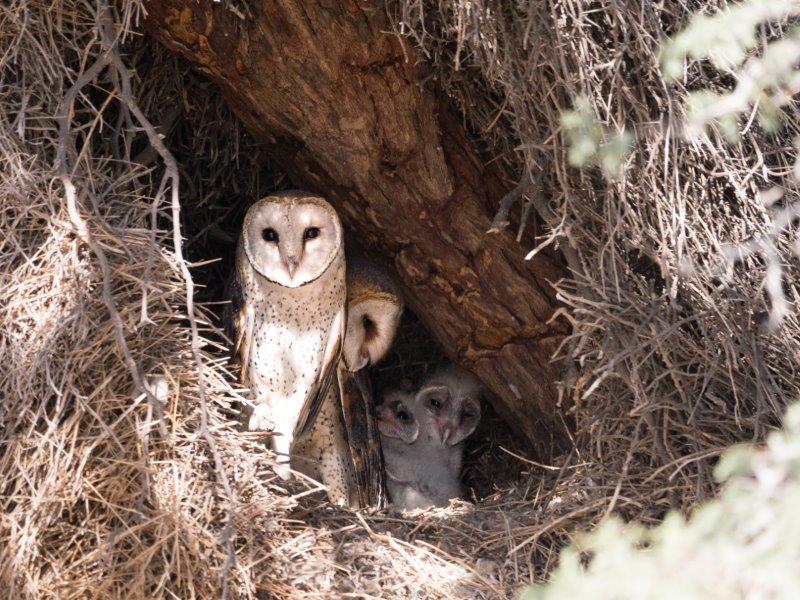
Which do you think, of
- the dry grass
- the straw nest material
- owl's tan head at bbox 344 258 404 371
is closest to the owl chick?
owl's tan head at bbox 344 258 404 371

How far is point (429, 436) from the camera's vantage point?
13.5 feet

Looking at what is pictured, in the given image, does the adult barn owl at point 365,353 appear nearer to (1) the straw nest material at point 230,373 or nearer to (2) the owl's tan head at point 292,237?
(2) the owl's tan head at point 292,237

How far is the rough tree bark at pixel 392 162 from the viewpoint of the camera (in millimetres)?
3049

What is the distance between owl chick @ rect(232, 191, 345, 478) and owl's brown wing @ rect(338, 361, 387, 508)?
0.24 metres

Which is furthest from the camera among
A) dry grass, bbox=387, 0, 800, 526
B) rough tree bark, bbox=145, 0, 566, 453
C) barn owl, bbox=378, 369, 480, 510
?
barn owl, bbox=378, 369, 480, 510

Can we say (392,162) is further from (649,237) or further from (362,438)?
(362,438)

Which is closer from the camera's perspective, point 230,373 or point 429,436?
point 230,373

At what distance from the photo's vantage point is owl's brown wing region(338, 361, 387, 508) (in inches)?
146

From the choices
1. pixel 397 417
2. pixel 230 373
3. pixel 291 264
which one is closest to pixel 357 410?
pixel 397 417

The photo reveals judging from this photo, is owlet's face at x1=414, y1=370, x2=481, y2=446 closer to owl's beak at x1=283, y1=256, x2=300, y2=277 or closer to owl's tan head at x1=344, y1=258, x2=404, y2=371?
owl's tan head at x1=344, y1=258, x2=404, y2=371

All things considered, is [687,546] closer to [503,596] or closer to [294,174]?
[503,596]

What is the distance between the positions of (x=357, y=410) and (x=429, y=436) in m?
0.46

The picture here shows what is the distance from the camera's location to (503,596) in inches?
106

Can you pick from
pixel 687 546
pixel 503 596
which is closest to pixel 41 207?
pixel 503 596
